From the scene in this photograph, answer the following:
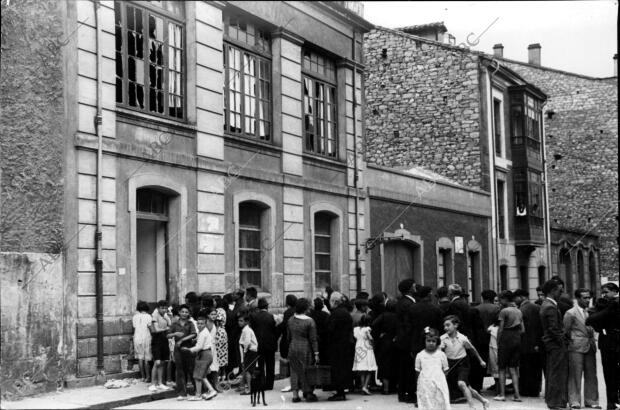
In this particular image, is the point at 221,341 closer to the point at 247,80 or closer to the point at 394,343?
the point at 394,343

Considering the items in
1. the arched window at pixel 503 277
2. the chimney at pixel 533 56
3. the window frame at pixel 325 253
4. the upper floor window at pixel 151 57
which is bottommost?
the arched window at pixel 503 277

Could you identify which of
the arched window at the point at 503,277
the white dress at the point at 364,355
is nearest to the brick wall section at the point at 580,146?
the arched window at the point at 503,277

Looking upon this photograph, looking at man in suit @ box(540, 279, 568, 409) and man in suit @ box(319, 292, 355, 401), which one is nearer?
man in suit @ box(540, 279, 568, 409)

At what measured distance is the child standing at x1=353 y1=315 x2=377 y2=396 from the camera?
14180mm

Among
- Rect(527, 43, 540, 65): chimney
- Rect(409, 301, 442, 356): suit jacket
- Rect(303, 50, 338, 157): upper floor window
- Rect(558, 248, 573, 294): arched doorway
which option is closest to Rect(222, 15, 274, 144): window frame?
Rect(303, 50, 338, 157): upper floor window

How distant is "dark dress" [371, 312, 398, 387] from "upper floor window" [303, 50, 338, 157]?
7.62 meters

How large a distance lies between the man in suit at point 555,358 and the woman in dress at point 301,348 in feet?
11.2

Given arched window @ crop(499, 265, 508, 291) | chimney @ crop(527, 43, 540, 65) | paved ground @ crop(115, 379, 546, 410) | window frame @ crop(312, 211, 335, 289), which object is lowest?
paved ground @ crop(115, 379, 546, 410)

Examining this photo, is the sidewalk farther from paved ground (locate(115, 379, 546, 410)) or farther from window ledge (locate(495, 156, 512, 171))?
window ledge (locate(495, 156, 512, 171))

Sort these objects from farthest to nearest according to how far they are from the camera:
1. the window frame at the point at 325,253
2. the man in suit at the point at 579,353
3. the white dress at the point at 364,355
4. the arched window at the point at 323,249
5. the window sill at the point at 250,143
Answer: the arched window at the point at 323,249
the window frame at the point at 325,253
the window sill at the point at 250,143
the white dress at the point at 364,355
the man in suit at the point at 579,353

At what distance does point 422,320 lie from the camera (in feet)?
42.7

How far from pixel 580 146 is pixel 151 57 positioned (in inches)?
1176

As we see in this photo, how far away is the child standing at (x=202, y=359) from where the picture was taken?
43.0 feet

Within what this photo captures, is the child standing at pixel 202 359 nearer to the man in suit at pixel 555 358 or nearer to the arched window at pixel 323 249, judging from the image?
the man in suit at pixel 555 358
